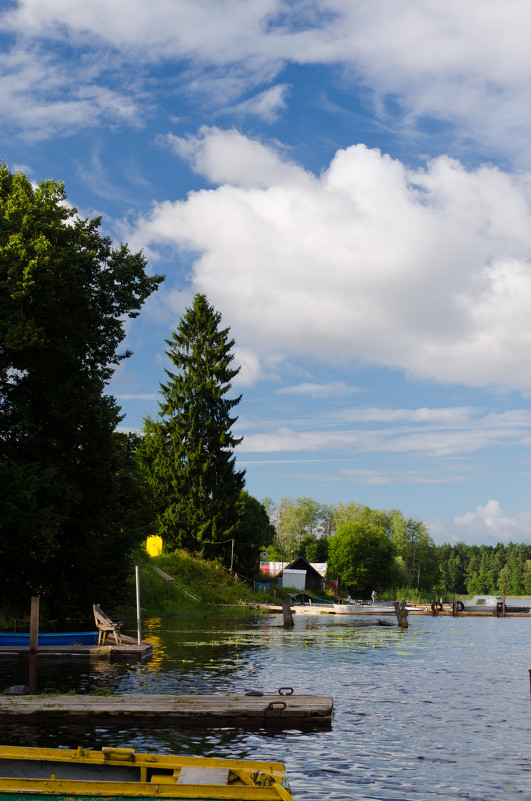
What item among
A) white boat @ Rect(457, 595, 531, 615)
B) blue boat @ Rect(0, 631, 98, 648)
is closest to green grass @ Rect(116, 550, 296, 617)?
blue boat @ Rect(0, 631, 98, 648)

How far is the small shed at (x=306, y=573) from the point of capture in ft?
340

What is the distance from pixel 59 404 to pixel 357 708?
22.5 m

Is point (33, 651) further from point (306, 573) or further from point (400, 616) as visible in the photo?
point (306, 573)

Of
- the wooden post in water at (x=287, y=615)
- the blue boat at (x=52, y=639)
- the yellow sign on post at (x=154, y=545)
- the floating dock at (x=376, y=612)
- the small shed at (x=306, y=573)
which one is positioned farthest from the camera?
the small shed at (x=306, y=573)

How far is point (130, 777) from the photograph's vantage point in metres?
10.9

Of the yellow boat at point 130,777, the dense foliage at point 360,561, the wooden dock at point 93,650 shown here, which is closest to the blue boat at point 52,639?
the wooden dock at point 93,650

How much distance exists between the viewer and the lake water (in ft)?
47.4

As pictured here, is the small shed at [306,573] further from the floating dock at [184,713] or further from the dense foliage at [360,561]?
the floating dock at [184,713]

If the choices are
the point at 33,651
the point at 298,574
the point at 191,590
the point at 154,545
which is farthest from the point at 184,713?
the point at 298,574

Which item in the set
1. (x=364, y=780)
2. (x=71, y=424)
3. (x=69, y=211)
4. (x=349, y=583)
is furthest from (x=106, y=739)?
(x=349, y=583)

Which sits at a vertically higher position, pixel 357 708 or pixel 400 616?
pixel 357 708

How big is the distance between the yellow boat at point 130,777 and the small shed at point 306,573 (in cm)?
9379

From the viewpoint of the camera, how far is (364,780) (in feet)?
46.4

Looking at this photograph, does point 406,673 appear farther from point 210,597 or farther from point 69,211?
point 210,597
